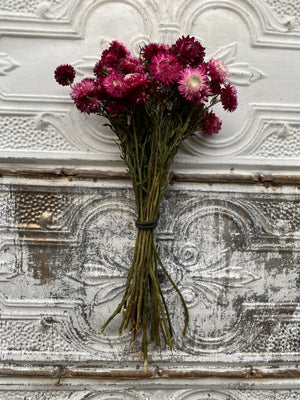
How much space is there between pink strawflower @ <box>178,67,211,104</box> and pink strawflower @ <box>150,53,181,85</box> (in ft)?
0.09

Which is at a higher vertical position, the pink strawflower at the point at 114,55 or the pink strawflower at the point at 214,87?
the pink strawflower at the point at 114,55

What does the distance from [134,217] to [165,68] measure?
59 centimetres

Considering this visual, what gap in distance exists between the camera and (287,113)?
4.77 ft

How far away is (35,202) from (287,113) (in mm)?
1107

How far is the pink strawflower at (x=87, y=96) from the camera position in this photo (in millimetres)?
1257

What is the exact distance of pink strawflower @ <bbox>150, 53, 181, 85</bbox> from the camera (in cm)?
118

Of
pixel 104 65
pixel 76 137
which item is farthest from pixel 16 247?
pixel 104 65

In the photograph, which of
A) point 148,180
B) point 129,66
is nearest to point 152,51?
point 129,66

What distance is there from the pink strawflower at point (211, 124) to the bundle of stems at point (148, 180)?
0.04 metres

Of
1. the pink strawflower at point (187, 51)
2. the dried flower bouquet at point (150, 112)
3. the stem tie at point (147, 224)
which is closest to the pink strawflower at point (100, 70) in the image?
the dried flower bouquet at point (150, 112)

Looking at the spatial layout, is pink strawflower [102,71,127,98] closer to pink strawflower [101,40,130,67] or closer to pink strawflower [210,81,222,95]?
pink strawflower [101,40,130,67]

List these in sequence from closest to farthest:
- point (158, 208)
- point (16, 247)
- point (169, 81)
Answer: point (169, 81) < point (158, 208) < point (16, 247)

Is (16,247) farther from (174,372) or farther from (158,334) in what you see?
(174,372)

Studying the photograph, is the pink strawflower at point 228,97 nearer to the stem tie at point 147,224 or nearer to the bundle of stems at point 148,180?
the bundle of stems at point 148,180
